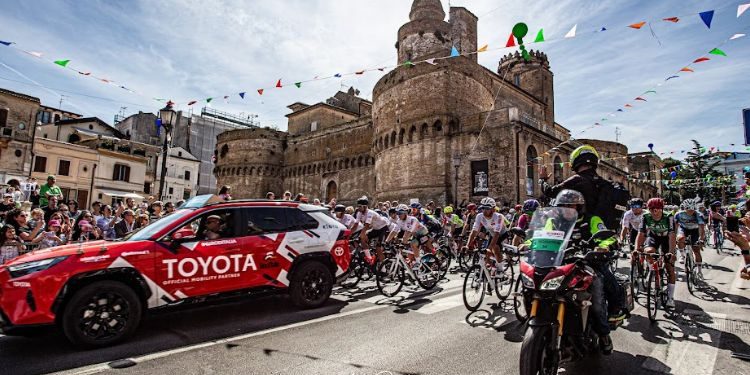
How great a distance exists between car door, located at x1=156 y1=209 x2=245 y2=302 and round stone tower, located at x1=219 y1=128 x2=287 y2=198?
41253mm

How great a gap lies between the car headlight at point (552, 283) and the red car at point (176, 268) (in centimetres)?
411

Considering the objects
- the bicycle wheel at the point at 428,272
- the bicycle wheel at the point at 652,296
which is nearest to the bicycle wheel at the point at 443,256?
the bicycle wheel at the point at 428,272

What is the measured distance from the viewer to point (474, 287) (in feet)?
21.2

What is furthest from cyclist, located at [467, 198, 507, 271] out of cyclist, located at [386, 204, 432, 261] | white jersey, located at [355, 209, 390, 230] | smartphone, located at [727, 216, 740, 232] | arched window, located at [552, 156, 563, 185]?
arched window, located at [552, 156, 563, 185]

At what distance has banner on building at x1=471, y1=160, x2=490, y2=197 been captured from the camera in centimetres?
2391

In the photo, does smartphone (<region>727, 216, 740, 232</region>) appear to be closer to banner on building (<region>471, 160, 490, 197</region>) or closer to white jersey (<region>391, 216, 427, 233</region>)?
white jersey (<region>391, 216, 427, 233</region>)

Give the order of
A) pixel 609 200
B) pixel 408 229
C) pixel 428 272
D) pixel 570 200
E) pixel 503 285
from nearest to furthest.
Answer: pixel 570 200
pixel 609 200
pixel 503 285
pixel 428 272
pixel 408 229

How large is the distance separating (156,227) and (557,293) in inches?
202

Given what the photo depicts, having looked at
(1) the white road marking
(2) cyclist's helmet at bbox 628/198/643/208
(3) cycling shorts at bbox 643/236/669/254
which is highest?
(2) cyclist's helmet at bbox 628/198/643/208

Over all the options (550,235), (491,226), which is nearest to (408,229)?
(491,226)

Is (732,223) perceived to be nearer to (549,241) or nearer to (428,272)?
(428,272)

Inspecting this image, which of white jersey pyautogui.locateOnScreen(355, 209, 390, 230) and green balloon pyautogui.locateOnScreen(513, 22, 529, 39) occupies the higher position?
green balloon pyautogui.locateOnScreen(513, 22, 529, 39)

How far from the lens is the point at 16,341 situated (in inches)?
180

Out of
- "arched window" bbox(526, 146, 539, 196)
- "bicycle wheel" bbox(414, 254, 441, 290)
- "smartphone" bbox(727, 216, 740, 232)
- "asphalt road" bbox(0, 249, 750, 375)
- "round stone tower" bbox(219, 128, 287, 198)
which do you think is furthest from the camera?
"round stone tower" bbox(219, 128, 287, 198)
